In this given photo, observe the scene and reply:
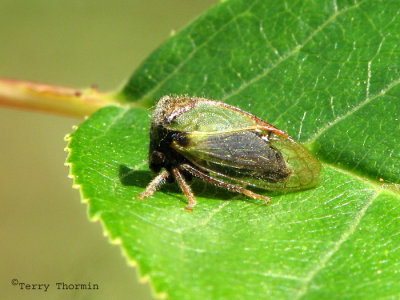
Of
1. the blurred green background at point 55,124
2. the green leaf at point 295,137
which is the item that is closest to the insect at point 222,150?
the green leaf at point 295,137

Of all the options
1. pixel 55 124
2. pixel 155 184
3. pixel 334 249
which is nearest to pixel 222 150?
pixel 155 184

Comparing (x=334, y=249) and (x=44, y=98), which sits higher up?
(x=44, y=98)

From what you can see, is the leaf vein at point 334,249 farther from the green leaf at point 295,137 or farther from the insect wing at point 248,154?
the insect wing at point 248,154

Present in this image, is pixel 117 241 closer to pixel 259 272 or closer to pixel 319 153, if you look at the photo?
pixel 259 272

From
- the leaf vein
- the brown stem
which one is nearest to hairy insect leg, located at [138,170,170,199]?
the brown stem

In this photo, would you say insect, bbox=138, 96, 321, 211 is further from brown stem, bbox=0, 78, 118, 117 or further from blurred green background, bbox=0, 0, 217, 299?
blurred green background, bbox=0, 0, 217, 299

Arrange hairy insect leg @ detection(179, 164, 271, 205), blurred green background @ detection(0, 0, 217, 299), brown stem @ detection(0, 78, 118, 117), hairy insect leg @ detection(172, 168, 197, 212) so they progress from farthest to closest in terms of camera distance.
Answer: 1. blurred green background @ detection(0, 0, 217, 299)
2. brown stem @ detection(0, 78, 118, 117)
3. hairy insect leg @ detection(179, 164, 271, 205)
4. hairy insect leg @ detection(172, 168, 197, 212)

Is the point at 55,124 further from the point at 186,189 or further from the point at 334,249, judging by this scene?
the point at 334,249

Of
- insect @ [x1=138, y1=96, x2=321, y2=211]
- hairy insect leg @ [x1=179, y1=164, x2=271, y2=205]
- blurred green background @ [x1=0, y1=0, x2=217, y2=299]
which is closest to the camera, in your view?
hairy insect leg @ [x1=179, y1=164, x2=271, y2=205]
